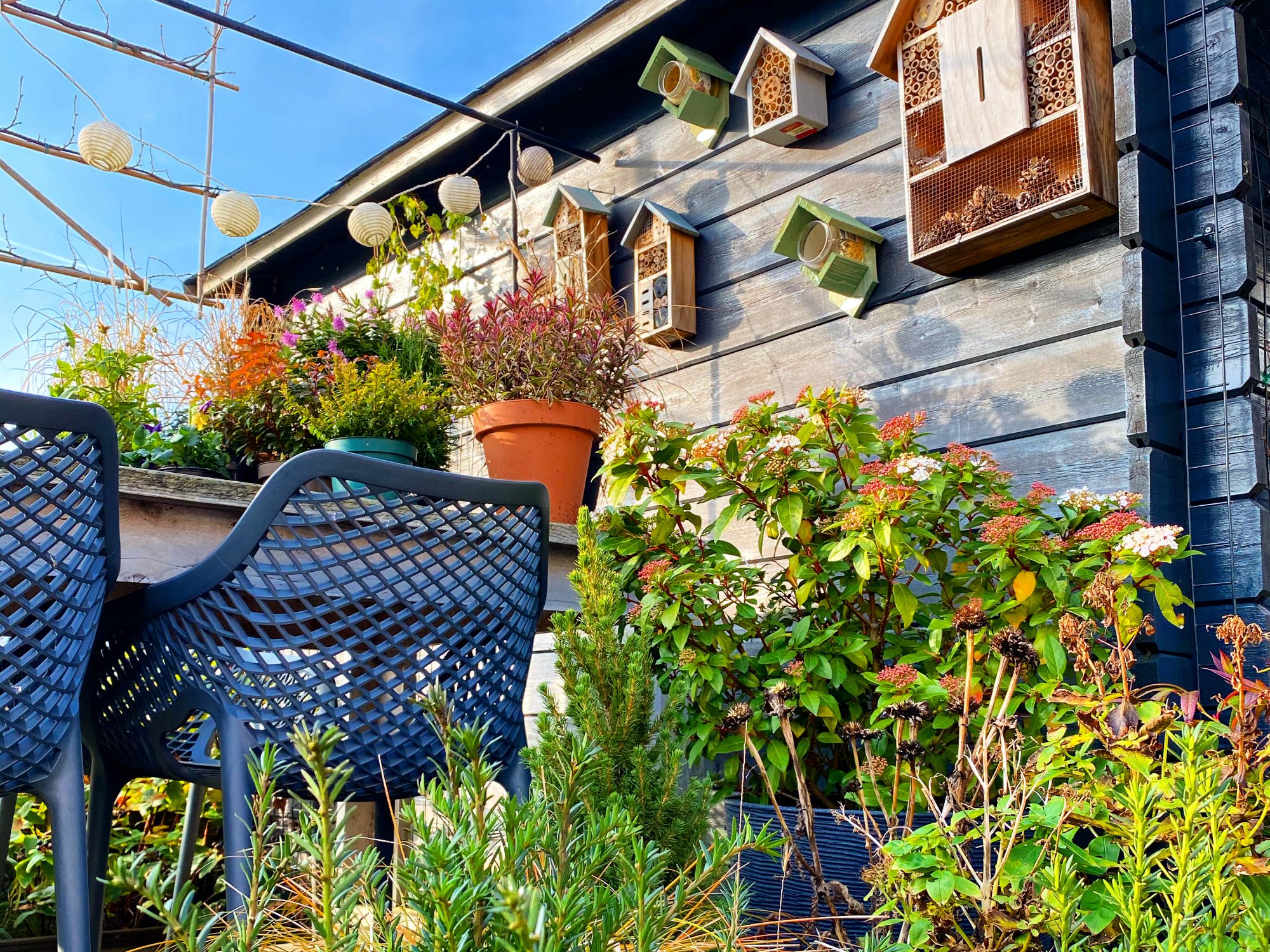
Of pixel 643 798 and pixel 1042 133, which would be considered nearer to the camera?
pixel 643 798

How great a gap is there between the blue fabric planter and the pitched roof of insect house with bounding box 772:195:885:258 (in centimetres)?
162

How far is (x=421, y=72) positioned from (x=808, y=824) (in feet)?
11.7

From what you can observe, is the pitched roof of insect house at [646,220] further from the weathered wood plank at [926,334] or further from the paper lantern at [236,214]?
the paper lantern at [236,214]

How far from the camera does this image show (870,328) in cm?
287

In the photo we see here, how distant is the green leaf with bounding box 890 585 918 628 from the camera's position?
201 cm

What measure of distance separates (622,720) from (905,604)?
3.12ft

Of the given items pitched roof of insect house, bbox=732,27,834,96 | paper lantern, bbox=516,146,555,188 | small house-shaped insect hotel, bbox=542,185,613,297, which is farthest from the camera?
paper lantern, bbox=516,146,555,188

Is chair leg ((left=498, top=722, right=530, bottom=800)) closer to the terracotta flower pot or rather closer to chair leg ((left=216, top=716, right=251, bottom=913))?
chair leg ((left=216, top=716, right=251, bottom=913))

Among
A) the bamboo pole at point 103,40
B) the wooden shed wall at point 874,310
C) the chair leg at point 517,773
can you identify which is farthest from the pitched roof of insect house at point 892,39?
the bamboo pole at point 103,40

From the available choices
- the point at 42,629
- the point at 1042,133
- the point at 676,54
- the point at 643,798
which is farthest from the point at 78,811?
the point at 676,54

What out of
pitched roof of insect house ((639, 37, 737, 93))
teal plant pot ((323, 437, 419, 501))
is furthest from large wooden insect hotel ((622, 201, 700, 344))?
teal plant pot ((323, 437, 419, 501))

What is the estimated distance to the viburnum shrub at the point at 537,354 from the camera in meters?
2.51

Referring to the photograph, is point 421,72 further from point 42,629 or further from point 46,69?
point 42,629

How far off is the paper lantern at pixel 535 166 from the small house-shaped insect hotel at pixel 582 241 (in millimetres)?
212
